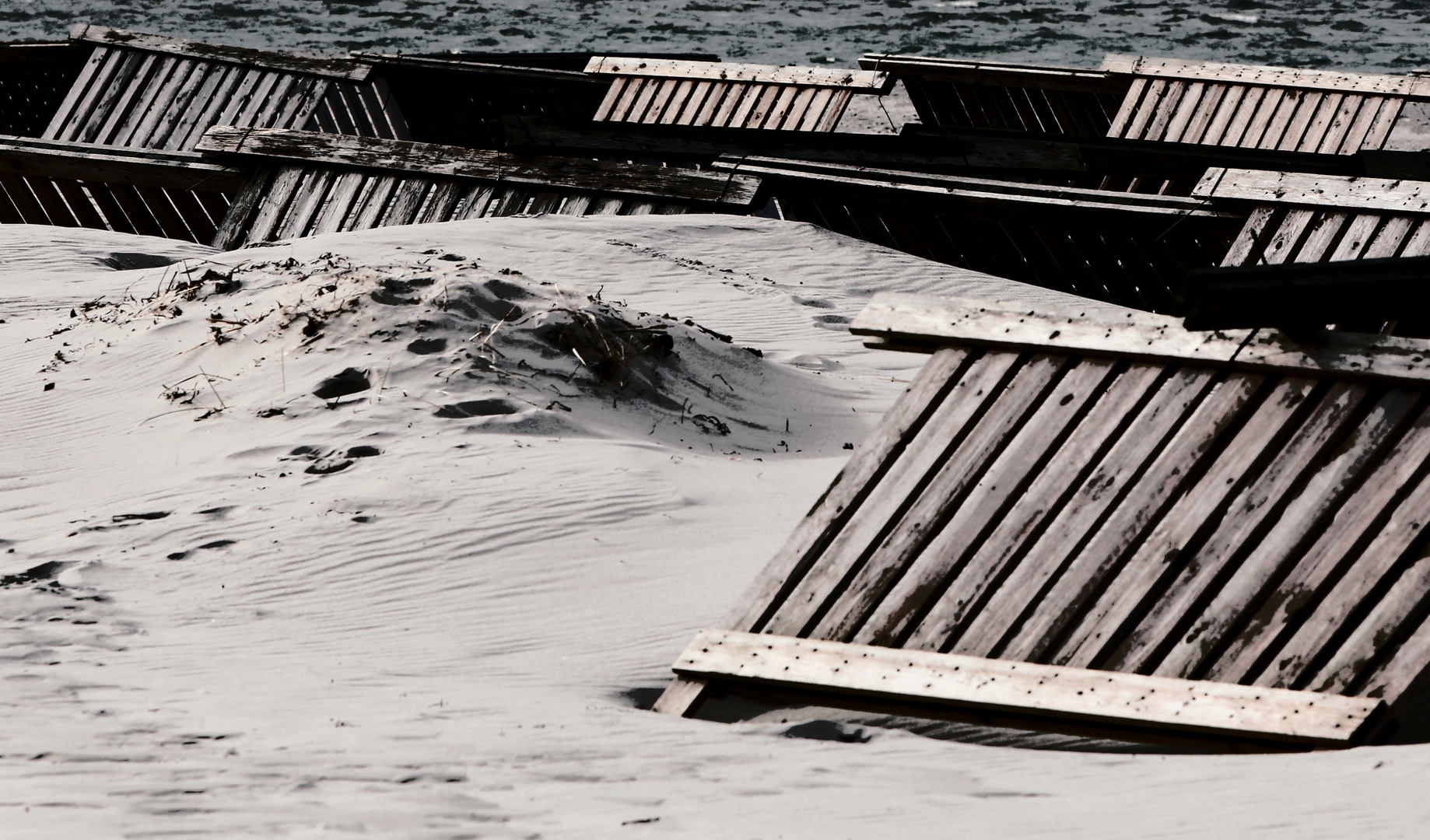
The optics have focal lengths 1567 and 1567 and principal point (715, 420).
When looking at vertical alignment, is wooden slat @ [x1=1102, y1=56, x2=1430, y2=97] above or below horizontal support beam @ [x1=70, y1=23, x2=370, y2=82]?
below

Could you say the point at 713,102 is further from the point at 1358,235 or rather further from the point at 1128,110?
the point at 1358,235

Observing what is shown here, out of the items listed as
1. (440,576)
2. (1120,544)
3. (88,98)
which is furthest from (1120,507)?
(88,98)

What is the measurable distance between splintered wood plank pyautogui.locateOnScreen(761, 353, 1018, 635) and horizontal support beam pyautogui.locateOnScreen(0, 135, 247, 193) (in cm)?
971

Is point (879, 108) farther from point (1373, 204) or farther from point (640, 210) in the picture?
point (1373, 204)

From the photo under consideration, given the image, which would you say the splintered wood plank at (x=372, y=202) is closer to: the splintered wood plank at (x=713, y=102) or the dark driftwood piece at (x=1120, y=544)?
the splintered wood plank at (x=713, y=102)

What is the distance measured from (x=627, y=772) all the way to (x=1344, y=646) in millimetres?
2081

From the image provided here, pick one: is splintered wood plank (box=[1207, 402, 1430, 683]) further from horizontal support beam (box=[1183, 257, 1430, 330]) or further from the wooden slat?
the wooden slat

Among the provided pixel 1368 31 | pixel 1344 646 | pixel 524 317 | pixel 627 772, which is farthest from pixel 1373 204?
pixel 1368 31

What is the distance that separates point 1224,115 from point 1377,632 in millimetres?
10595

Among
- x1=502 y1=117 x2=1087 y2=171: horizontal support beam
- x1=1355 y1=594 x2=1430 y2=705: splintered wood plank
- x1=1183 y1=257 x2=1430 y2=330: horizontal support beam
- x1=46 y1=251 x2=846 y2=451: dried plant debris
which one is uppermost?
x1=502 y1=117 x2=1087 y2=171: horizontal support beam

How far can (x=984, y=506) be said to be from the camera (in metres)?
5.24

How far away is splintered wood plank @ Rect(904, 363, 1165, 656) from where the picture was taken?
498 centimetres

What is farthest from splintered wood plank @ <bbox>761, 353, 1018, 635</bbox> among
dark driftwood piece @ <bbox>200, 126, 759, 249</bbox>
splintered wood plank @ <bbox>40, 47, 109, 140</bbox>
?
splintered wood plank @ <bbox>40, 47, 109, 140</bbox>

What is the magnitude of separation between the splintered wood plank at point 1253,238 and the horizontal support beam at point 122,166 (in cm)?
830
